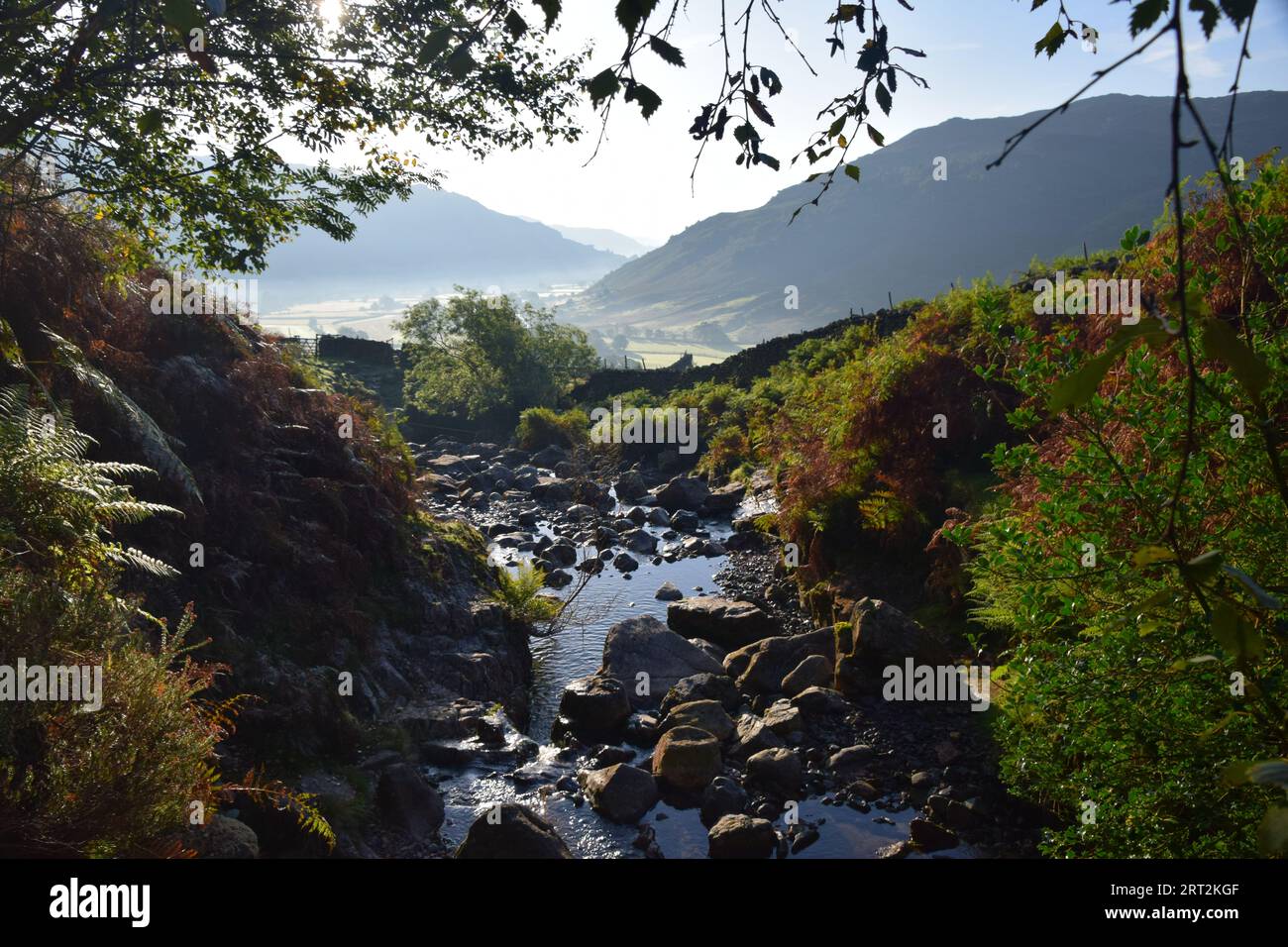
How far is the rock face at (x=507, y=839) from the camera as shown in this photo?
5.87 meters

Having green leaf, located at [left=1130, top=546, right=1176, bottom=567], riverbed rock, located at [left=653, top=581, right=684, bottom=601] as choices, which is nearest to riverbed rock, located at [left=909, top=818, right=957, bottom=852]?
green leaf, located at [left=1130, top=546, right=1176, bottom=567]

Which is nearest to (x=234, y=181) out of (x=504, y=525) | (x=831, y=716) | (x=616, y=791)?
(x=616, y=791)

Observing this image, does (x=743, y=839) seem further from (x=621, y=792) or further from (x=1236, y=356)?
(x=1236, y=356)

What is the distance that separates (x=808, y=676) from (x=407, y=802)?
4.90 metres

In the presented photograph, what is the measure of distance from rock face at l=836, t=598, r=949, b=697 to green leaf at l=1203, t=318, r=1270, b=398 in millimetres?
8293

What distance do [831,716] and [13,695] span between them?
7.41 m

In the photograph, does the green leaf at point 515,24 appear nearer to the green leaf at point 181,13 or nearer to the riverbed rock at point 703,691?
the green leaf at point 181,13

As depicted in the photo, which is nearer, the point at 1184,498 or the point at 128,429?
the point at 1184,498

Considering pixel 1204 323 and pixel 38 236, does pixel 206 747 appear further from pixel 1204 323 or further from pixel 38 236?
pixel 38 236

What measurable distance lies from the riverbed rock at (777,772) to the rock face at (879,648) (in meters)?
1.70

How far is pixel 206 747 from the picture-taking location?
4082 mm

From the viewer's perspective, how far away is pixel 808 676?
9320mm

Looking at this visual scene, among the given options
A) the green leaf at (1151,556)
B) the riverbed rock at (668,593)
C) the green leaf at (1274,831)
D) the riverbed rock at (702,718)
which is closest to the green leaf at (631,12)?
the green leaf at (1151,556)

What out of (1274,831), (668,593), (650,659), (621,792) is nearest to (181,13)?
(1274,831)
